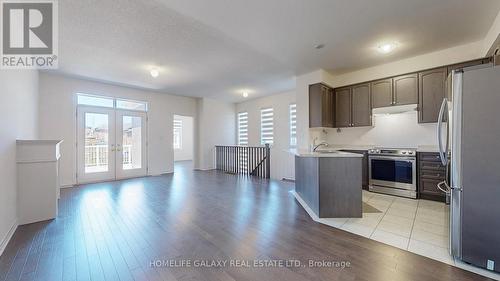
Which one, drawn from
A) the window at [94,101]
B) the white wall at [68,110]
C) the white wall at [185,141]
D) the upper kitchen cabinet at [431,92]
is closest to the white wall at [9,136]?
the white wall at [68,110]

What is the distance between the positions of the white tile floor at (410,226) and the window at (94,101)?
600 centimetres

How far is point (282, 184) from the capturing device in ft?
17.9

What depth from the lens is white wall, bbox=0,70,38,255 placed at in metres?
2.36

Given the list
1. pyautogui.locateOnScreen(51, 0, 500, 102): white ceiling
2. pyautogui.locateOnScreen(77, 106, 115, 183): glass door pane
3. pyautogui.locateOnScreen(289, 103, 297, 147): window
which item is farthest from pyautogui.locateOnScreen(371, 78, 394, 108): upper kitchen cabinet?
pyautogui.locateOnScreen(77, 106, 115, 183): glass door pane

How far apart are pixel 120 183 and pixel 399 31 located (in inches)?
272

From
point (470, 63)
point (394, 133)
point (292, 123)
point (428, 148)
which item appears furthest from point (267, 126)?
point (470, 63)

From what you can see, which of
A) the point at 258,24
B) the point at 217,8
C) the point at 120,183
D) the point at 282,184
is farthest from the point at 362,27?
the point at 120,183

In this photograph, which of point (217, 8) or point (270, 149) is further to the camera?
point (270, 149)

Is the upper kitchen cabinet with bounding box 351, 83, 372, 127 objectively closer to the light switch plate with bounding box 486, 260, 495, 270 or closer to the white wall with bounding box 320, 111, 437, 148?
the white wall with bounding box 320, 111, 437, 148

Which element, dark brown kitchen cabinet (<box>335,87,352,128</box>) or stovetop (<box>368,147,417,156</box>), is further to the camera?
dark brown kitchen cabinet (<box>335,87,352,128</box>)

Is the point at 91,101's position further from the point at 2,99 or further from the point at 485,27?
the point at 485,27

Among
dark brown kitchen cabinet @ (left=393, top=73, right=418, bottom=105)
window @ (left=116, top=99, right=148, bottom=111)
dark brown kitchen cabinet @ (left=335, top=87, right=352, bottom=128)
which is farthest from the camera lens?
window @ (left=116, top=99, right=148, bottom=111)

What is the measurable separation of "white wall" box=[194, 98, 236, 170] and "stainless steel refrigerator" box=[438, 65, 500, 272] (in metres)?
7.22

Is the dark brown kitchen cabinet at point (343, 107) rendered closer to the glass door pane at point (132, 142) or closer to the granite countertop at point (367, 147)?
the granite countertop at point (367, 147)
